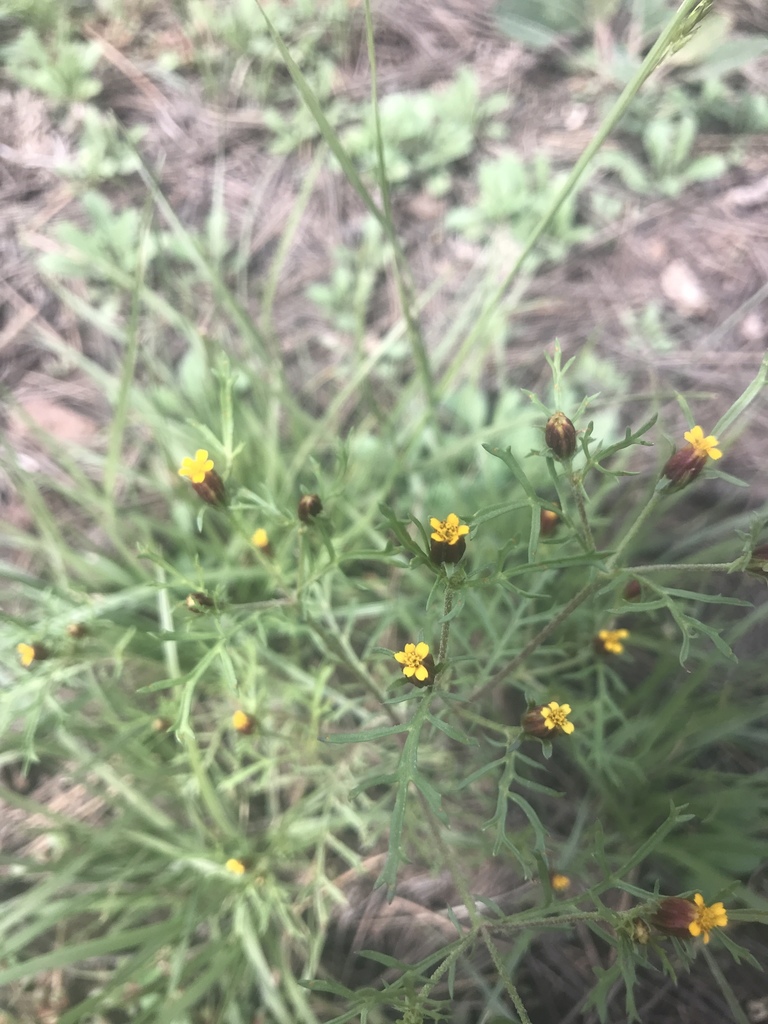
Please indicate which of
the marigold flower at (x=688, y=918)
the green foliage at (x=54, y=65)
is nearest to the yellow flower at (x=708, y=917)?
the marigold flower at (x=688, y=918)

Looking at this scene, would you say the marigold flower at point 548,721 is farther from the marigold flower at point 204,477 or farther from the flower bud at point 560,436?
the marigold flower at point 204,477

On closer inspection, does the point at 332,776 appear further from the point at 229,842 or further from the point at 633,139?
the point at 633,139

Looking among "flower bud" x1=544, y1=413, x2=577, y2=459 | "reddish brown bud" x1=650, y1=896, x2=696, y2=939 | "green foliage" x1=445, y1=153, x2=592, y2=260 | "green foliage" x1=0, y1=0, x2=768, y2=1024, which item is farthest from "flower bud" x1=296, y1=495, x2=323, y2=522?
"green foliage" x1=445, y1=153, x2=592, y2=260

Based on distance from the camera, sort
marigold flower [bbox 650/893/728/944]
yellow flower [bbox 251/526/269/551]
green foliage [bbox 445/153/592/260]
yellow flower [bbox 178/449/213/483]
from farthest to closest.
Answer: green foliage [bbox 445/153/592/260] → yellow flower [bbox 251/526/269/551] → yellow flower [bbox 178/449/213/483] → marigold flower [bbox 650/893/728/944]

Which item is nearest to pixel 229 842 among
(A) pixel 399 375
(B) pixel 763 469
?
(A) pixel 399 375

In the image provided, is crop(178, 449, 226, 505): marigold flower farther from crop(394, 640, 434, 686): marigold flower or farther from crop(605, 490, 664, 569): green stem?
crop(605, 490, 664, 569): green stem

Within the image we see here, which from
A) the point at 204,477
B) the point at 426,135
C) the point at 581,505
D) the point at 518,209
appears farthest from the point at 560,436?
the point at 426,135
